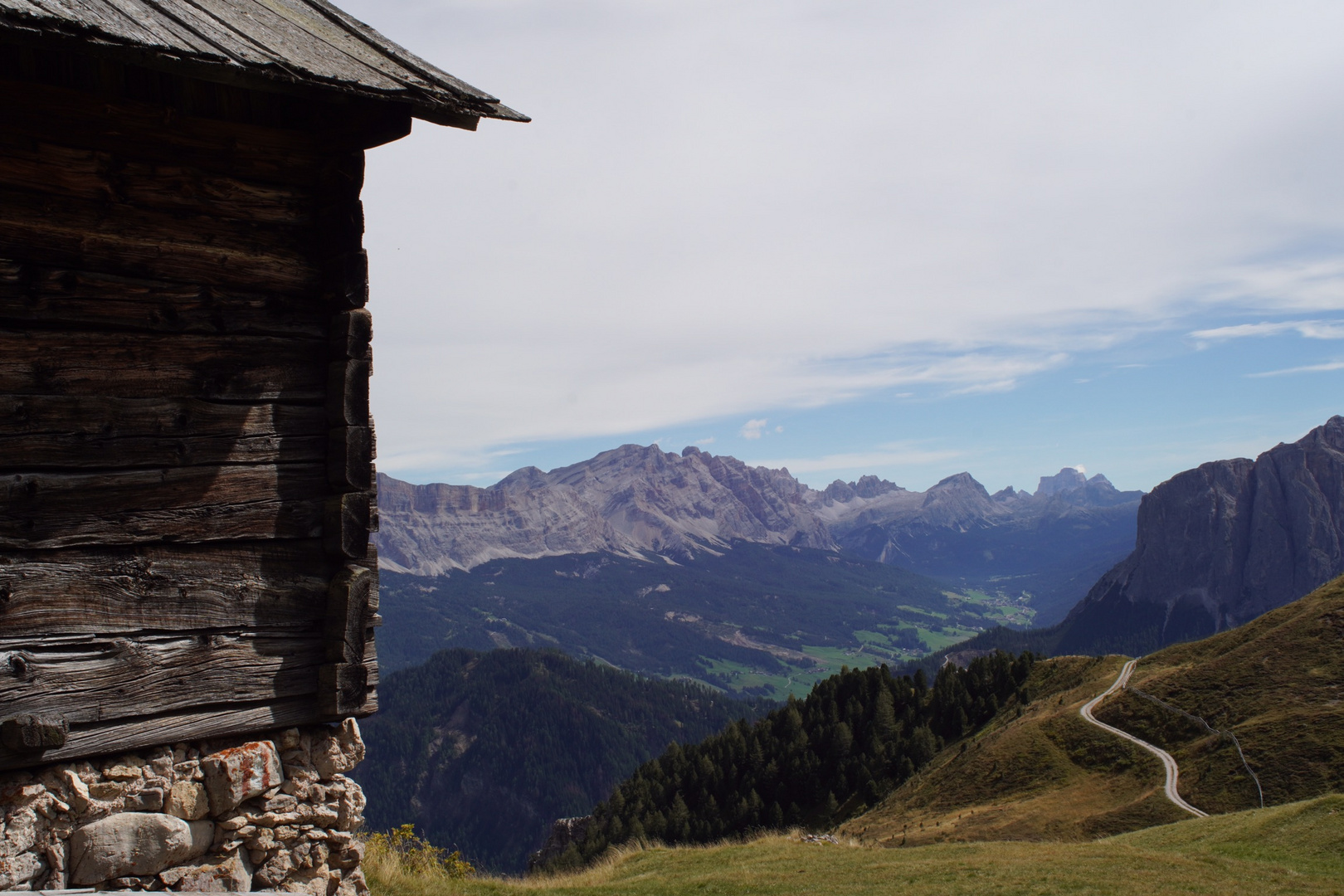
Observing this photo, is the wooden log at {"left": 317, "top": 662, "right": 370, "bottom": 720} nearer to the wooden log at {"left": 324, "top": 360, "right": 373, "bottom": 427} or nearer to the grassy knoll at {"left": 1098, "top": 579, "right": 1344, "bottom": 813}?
the wooden log at {"left": 324, "top": 360, "right": 373, "bottom": 427}

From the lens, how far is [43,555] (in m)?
6.60

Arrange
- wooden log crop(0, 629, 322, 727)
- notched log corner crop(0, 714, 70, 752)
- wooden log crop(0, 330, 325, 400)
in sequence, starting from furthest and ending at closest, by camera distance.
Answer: wooden log crop(0, 330, 325, 400), wooden log crop(0, 629, 322, 727), notched log corner crop(0, 714, 70, 752)

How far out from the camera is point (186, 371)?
7.21 metres

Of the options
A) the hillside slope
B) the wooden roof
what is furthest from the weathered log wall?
the hillside slope

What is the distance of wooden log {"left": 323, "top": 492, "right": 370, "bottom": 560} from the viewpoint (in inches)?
305

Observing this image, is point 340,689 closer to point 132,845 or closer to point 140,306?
point 132,845

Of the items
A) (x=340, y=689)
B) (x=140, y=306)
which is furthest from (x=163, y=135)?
(x=340, y=689)

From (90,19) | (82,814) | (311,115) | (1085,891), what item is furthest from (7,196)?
(1085,891)

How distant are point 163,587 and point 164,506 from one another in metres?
0.69

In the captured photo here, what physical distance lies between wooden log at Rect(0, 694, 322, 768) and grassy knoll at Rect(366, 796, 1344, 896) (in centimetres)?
664

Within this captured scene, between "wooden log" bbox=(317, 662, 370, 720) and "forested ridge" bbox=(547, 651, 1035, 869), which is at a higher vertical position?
"wooden log" bbox=(317, 662, 370, 720)

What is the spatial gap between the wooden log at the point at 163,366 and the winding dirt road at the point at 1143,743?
38092 mm

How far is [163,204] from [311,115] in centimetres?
158

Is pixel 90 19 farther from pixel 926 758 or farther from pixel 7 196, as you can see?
pixel 926 758
